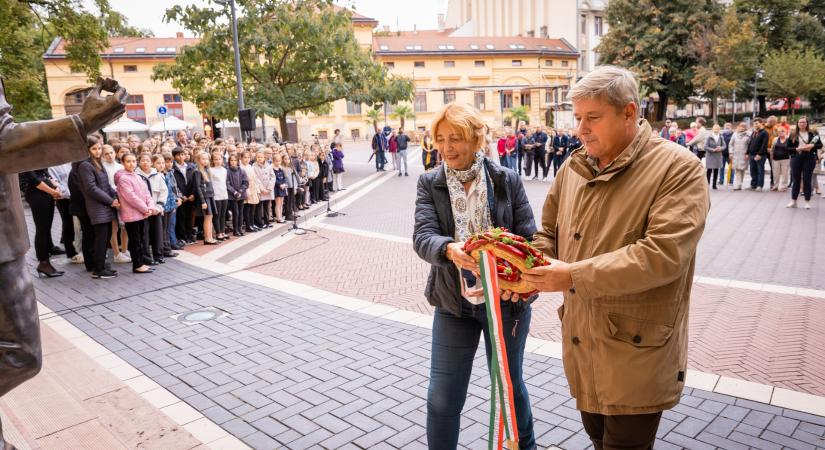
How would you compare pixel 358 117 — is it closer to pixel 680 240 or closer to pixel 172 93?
pixel 172 93

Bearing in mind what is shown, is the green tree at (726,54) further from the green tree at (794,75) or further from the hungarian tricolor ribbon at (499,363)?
the hungarian tricolor ribbon at (499,363)

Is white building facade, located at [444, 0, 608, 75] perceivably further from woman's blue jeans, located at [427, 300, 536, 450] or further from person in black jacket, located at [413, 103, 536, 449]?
woman's blue jeans, located at [427, 300, 536, 450]

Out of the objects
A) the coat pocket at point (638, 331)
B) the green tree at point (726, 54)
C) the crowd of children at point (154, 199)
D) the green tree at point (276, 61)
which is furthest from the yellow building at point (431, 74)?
the coat pocket at point (638, 331)

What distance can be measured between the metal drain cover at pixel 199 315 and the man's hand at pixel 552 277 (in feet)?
17.5

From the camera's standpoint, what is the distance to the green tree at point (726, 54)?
136ft

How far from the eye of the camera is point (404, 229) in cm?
1283

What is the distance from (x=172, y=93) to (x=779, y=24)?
181 ft

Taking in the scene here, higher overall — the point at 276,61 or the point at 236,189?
the point at 276,61

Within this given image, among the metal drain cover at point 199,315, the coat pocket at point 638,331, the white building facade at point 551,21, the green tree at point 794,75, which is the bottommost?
the metal drain cover at point 199,315

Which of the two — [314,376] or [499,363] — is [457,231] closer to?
[499,363]

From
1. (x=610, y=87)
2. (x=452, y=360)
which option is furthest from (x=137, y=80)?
(x=610, y=87)

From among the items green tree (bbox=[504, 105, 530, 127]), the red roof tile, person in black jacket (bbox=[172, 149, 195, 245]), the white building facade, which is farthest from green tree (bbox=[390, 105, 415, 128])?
person in black jacket (bbox=[172, 149, 195, 245])

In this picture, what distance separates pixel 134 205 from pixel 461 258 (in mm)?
7779

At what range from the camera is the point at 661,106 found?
1916 inches
